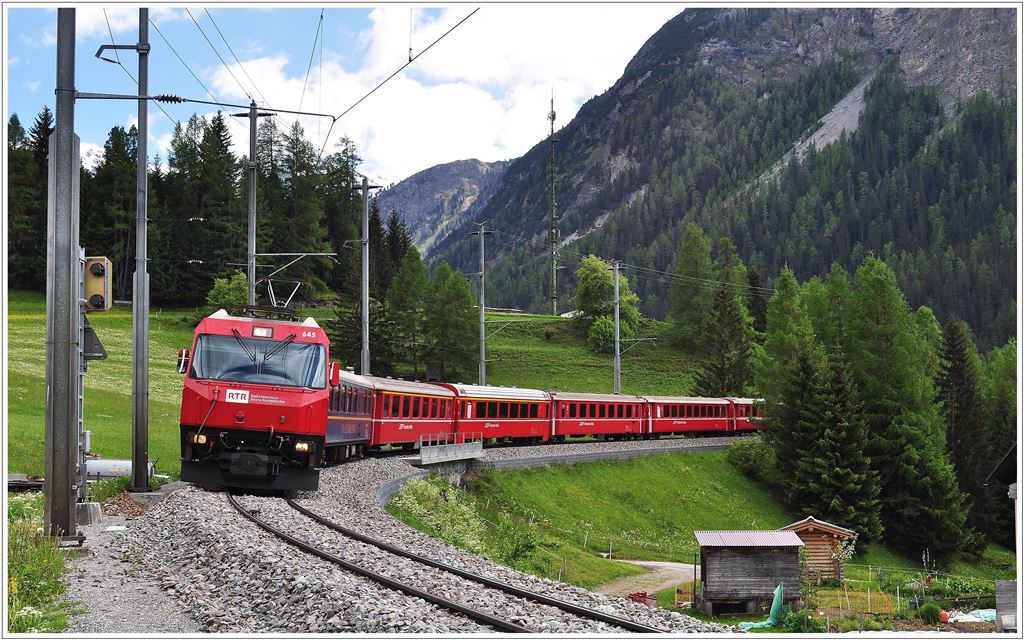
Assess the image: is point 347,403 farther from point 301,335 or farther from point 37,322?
point 37,322

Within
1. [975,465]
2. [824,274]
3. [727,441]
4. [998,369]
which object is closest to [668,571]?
[727,441]

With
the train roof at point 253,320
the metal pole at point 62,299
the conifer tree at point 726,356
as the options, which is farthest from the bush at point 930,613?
the conifer tree at point 726,356

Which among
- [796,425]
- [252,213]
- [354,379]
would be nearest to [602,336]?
[796,425]

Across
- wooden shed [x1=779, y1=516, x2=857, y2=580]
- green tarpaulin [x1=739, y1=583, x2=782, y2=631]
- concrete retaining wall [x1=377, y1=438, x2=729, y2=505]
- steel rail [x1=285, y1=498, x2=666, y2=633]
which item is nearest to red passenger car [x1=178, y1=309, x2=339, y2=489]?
concrete retaining wall [x1=377, y1=438, x2=729, y2=505]

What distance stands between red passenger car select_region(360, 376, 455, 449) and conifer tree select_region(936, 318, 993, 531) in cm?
3399

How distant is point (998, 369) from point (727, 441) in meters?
39.1

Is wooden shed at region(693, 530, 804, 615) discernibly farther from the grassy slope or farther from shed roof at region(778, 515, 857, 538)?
the grassy slope

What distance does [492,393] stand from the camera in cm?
4275

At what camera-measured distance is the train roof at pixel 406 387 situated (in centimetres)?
3111

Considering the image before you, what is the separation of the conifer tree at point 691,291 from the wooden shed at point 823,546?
2658 inches

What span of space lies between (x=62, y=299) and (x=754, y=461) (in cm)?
4530

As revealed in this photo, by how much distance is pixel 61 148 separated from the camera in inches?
507

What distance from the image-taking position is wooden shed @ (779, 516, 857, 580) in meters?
33.5

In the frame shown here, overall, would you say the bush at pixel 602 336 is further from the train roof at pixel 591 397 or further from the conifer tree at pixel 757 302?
the train roof at pixel 591 397
